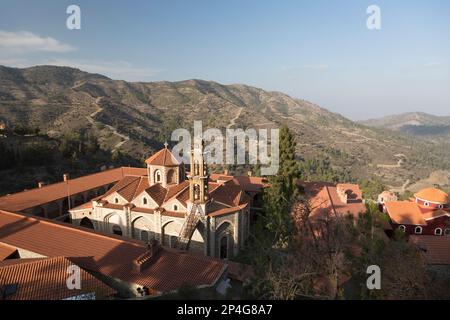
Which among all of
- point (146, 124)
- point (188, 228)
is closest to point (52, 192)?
point (188, 228)

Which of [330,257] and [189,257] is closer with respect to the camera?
[330,257]

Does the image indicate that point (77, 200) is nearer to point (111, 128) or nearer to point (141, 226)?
point (141, 226)

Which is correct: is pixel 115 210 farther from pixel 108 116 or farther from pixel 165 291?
pixel 108 116

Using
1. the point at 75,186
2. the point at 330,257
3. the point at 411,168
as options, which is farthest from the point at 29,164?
the point at 411,168

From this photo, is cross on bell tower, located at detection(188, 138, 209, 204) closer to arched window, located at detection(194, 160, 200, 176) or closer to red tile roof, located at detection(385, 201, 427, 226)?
arched window, located at detection(194, 160, 200, 176)

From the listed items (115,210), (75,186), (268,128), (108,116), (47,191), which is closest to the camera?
(115,210)

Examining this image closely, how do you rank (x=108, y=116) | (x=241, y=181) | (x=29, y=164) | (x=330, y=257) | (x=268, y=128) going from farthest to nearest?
(x=268, y=128), (x=108, y=116), (x=29, y=164), (x=241, y=181), (x=330, y=257)

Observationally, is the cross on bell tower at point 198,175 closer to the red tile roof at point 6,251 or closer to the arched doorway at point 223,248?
the arched doorway at point 223,248
